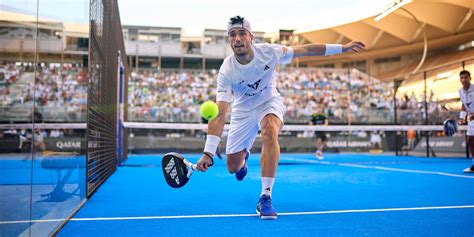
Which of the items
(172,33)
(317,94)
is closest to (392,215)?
(317,94)

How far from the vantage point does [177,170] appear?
13.7ft

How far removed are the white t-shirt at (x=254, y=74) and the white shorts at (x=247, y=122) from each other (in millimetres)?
101

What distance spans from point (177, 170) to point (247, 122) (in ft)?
3.71

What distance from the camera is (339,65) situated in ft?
153

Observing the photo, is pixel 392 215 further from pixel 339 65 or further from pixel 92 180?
pixel 339 65

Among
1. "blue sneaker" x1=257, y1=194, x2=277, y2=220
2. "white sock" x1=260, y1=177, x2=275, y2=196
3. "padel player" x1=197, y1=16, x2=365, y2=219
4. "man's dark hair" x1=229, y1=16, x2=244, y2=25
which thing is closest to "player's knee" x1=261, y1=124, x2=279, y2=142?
"padel player" x1=197, y1=16, x2=365, y2=219

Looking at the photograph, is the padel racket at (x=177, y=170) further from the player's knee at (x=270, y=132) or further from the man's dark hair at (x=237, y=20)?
the man's dark hair at (x=237, y=20)

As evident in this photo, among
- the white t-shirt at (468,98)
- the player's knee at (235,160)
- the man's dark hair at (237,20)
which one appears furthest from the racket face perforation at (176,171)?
the white t-shirt at (468,98)

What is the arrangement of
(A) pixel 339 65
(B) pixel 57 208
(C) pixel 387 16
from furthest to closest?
(A) pixel 339 65 < (C) pixel 387 16 < (B) pixel 57 208

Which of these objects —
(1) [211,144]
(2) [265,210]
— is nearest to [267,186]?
(2) [265,210]

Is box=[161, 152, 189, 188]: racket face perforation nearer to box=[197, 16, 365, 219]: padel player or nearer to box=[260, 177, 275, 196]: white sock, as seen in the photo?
box=[197, 16, 365, 219]: padel player

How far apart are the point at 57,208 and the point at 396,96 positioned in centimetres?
1726

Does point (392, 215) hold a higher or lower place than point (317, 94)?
lower

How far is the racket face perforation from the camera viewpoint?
415 centimetres
